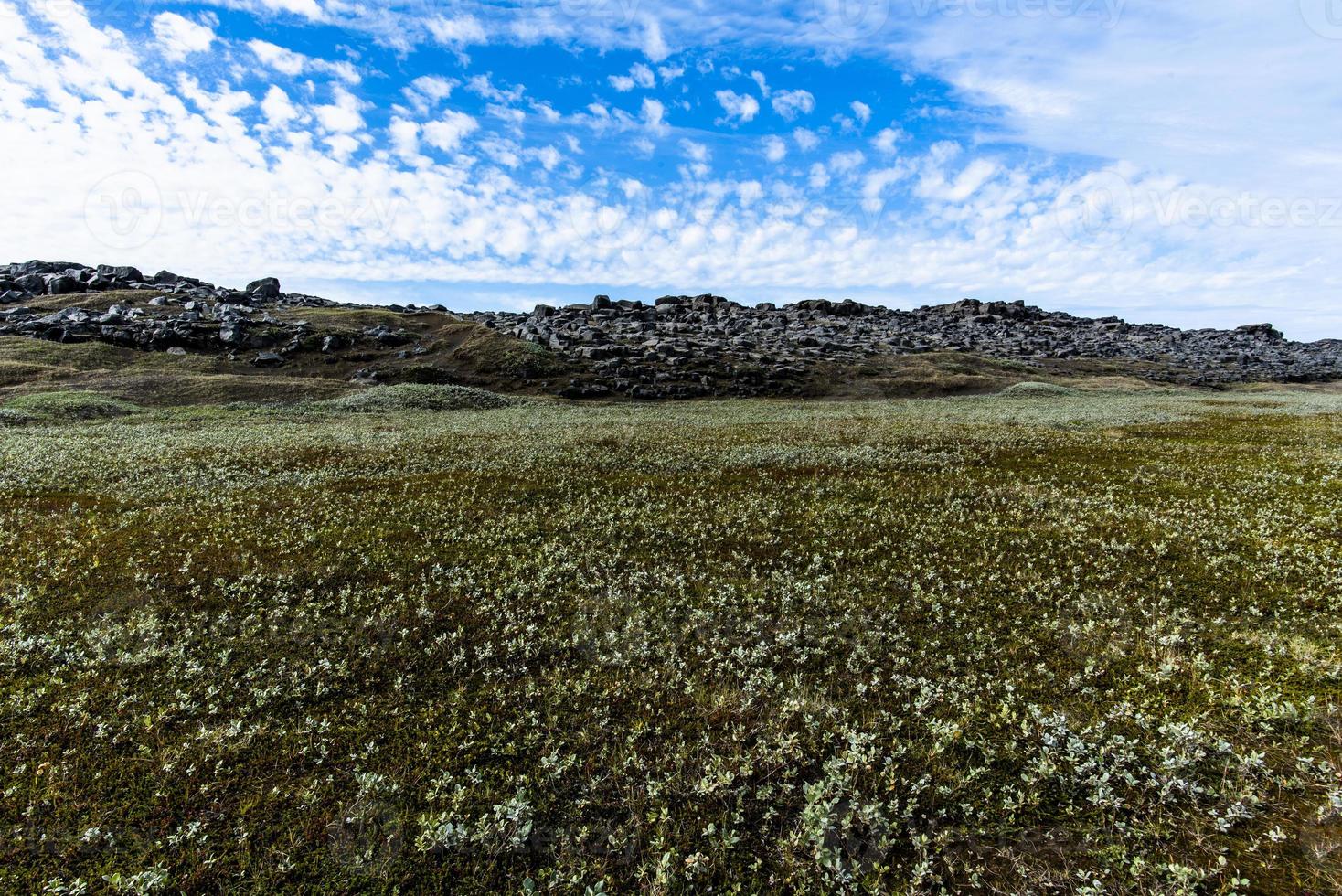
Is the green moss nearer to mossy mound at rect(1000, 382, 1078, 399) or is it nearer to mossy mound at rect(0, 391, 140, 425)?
mossy mound at rect(0, 391, 140, 425)

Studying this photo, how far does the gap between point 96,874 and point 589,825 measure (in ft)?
16.7

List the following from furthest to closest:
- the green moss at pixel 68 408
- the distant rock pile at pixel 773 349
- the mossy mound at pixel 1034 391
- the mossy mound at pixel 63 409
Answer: the distant rock pile at pixel 773 349
the mossy mound at pixel 1034 391
the green moss at pixel 68 408
the mossy mound at pixel 63 409

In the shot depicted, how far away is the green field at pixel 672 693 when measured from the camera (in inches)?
254

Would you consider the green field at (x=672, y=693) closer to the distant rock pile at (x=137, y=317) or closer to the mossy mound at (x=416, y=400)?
the mossy mound at (x=416, y=400)

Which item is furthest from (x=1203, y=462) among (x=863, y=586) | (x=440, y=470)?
(x=440, y=470)

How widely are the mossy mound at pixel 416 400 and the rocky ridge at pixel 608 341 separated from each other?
2107 cm

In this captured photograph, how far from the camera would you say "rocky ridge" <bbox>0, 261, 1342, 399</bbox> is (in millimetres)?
99562

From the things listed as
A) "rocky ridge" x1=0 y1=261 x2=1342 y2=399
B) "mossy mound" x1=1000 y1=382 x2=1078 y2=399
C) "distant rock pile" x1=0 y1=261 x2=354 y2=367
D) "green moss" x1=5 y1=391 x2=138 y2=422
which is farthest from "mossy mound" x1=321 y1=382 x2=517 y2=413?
"mossy mound" x1=1000 y1=382 x2=1078 y2=399

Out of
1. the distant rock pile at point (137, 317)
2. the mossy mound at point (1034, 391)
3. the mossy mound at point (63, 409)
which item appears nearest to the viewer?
the mossy mound at point (63, 409)

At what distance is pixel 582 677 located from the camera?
9758mm

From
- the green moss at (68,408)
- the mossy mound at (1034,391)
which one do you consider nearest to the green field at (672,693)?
the green moss at (68,408)

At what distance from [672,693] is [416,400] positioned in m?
64.5

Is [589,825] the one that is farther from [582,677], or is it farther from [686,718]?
[582,677]

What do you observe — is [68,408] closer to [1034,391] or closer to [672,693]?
[672,693]
